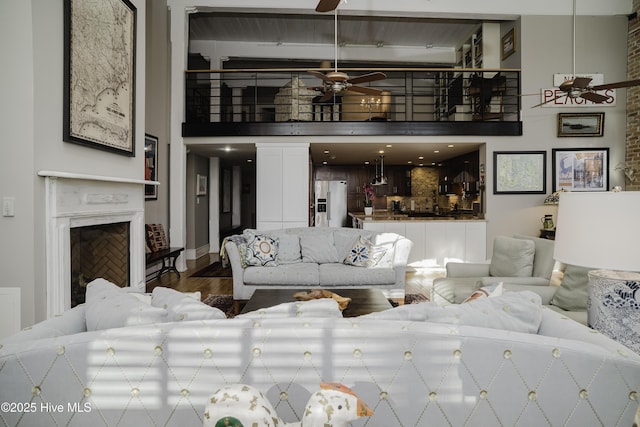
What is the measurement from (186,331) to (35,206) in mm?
2064

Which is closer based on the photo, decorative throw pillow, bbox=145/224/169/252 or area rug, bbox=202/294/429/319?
area rug, bbox=202/294/429/319

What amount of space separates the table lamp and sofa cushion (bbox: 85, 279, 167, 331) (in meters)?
1.71

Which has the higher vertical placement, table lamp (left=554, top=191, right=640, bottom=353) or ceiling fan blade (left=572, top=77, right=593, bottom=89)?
ceiling fan blade (left=572, top=77, right=593, bottom=89)

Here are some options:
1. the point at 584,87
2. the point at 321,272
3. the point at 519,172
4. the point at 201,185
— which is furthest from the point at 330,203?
the point at 584,87

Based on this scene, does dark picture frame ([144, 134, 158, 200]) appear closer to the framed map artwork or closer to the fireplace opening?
the framed map artwork

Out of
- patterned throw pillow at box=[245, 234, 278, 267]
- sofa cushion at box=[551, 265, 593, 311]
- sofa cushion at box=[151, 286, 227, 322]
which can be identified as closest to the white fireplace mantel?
sofa cushion at box=[151, 286, 227, 322]

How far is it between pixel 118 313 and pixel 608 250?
191cm

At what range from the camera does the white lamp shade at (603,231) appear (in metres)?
1.45

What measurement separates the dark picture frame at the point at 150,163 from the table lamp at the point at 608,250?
18.7ft

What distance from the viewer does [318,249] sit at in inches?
185

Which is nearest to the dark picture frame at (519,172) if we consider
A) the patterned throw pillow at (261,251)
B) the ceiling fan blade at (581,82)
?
the ceiling fan blade at (581,82)

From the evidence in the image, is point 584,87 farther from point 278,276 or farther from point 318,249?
point 278,276

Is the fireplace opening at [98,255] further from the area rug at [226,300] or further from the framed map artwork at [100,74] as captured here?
the area rug at [226,300]

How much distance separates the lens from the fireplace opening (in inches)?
124
